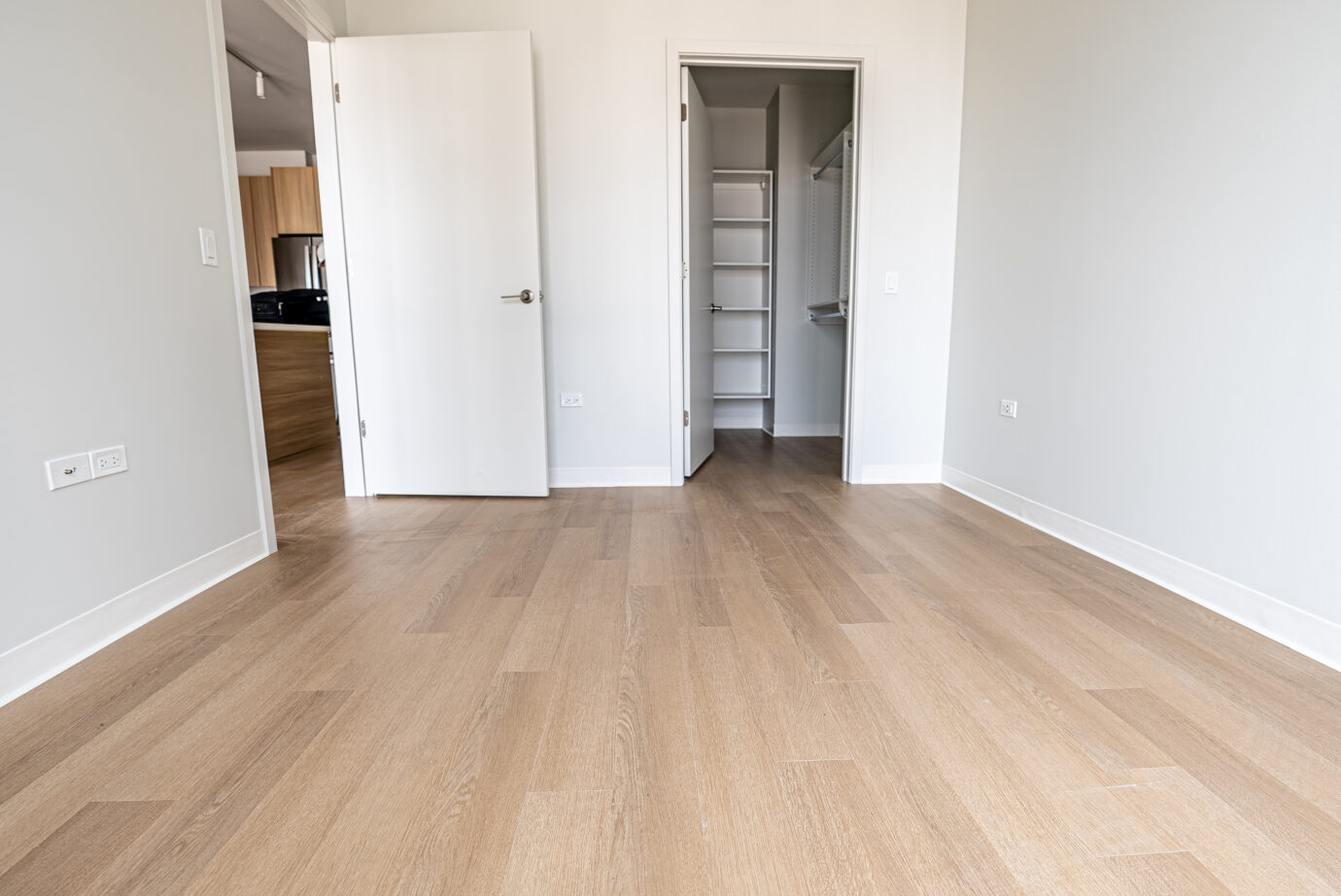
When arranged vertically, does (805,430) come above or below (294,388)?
below

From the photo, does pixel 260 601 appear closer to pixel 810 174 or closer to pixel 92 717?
pixel 92 717

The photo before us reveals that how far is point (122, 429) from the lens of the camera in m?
1.63

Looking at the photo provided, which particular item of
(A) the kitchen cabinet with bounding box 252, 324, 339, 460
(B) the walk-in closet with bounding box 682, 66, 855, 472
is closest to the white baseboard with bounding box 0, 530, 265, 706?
(A) the kitchen cabinet with bounding box 252, 324, 339, 460

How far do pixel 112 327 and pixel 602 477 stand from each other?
2.00 m

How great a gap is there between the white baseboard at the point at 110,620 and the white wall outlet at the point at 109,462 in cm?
32

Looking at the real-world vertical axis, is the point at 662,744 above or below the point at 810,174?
below

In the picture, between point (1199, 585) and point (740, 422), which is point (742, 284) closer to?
point (740, 422)

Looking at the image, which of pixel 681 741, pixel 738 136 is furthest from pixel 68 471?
pixel 738 136

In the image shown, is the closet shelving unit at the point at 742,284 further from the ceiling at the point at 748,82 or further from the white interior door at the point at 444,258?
the white interior door at the point at 444,258

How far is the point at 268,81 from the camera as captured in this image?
Answer: 449 centimetres

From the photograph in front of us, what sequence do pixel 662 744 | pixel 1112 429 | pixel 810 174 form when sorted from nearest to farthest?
pixel 662 744, pixel 1112 429, pixel 810 174

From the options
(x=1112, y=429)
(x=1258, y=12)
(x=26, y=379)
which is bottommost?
(x=1112, y=429)

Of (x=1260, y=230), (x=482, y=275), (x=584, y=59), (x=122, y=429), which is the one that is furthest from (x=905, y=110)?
(x=122, y=429)

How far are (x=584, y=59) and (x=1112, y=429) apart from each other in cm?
266
